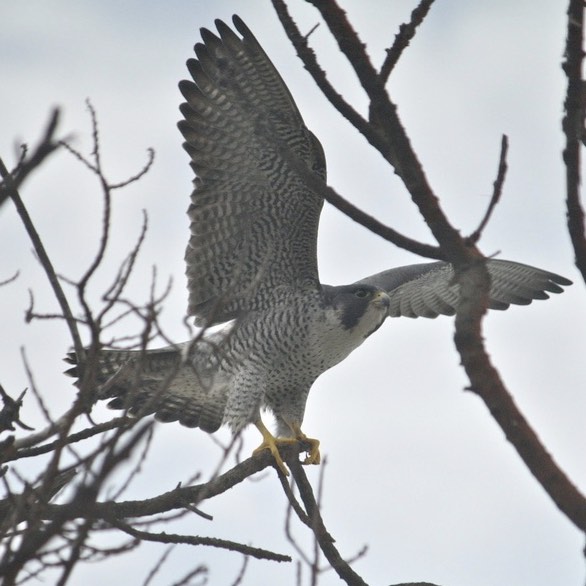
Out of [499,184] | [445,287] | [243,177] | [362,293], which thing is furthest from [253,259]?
[499,184]

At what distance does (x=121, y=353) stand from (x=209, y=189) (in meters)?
1.28

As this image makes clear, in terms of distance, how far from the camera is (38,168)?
4.39 feet

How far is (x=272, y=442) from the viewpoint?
6.09 metres

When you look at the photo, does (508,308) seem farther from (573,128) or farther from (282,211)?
(573,128)

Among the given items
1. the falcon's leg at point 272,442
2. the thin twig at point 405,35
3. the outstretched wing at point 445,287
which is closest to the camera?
the thin twig at point 405,35

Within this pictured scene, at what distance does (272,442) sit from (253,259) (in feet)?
4.66

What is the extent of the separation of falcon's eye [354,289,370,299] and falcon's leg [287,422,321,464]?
97cm

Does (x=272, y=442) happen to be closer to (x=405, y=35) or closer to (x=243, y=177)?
(x=243, y=177)

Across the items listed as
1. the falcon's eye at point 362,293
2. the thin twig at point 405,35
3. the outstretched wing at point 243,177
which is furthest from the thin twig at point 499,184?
the falcon's eye at point 362,293

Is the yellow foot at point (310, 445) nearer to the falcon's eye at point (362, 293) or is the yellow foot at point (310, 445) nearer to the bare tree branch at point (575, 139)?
the falcon's eye at point (362, 293)

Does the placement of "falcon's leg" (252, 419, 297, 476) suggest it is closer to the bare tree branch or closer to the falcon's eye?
the falcon's eye

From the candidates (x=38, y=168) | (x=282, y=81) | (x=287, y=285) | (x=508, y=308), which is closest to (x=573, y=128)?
(x=38, y=168)

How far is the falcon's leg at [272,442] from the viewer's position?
5832 mm

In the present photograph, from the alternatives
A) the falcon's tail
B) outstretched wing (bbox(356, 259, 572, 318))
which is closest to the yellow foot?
the falcon's tail
